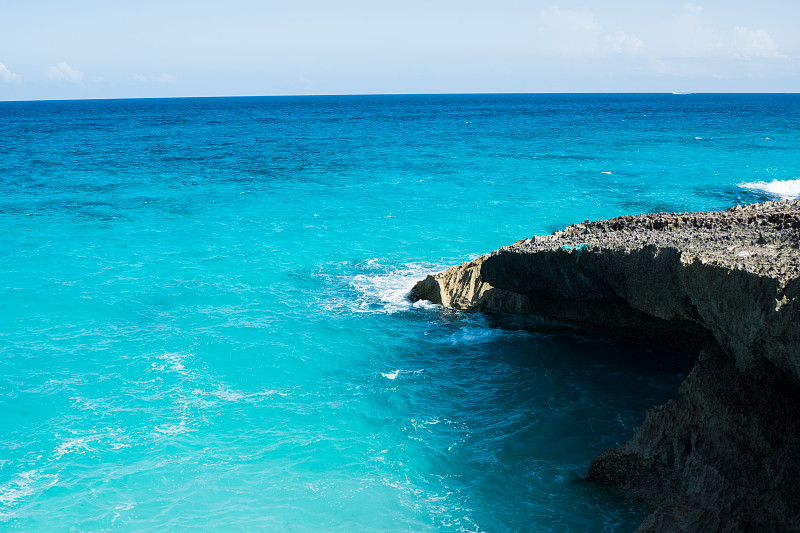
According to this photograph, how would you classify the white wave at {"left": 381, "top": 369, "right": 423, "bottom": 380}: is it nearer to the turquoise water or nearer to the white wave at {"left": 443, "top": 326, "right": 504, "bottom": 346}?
the turquoise water

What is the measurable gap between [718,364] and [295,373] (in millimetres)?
9338

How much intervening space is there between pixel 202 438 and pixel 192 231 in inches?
682

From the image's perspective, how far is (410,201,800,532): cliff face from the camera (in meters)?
7.95

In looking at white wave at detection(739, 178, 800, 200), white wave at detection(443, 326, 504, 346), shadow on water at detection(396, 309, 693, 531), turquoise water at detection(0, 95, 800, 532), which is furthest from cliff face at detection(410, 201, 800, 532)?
white wave at detection(739, 178, 800, 200)

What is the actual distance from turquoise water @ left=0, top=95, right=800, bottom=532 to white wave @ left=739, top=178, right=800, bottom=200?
0.43 meters

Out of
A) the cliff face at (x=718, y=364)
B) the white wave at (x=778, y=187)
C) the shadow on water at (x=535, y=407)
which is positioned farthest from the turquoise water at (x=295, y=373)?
the cliff face at (x=718, y=364)

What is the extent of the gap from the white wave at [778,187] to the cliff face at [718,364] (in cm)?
2354

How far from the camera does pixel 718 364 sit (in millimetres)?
9477

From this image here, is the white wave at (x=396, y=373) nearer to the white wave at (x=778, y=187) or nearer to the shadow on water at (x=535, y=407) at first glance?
the shadow on water at (x=535, y=407)

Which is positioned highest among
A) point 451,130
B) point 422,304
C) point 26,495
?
point 451,130

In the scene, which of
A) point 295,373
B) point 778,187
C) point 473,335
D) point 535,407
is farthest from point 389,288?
point 778,187

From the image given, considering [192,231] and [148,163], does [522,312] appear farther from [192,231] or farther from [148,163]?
[148,163]

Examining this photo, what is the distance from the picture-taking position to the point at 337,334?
56.0 feet

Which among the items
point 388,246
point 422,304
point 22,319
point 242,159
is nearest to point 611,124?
point 242,159
